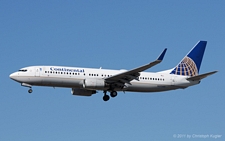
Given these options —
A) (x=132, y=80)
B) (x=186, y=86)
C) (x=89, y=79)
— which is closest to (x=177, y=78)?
(x=186, y=86)

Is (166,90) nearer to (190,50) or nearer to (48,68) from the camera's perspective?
(190,50)

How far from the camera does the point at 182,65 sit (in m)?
62.8

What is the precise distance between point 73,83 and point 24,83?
5411mm

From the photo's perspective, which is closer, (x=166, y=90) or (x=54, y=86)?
(x=54, y=86)

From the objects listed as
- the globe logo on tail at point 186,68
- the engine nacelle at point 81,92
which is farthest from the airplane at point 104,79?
the globe logo on tail at point 186,68

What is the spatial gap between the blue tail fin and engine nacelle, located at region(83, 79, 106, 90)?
9.99m

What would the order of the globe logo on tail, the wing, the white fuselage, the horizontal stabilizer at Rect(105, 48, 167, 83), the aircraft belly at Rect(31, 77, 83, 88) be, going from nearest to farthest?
the horizontal stabilizer at Rect(105, 48, 167, 83)
the wing
the aircraft belly at Rect(31, 77, 83, 88)
the white fuselage
the globe logo on tail

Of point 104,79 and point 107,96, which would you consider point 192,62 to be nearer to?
point 107,96

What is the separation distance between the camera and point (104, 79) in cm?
5634

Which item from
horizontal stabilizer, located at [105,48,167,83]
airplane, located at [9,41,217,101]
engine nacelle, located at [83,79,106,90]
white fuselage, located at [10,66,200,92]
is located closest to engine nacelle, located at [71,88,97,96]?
airplane, located at [9,41,217,101]

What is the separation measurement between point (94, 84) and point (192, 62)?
14707 millimetres

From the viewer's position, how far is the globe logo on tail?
6171 cm

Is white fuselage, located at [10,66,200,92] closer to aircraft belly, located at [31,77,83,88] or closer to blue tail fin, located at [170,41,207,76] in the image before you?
aircraft belly, located at [31,77,83,88]

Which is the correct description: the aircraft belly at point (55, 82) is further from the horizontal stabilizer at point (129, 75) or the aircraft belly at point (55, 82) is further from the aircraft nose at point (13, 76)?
the horizontal stabilizer at point (129, 75)
